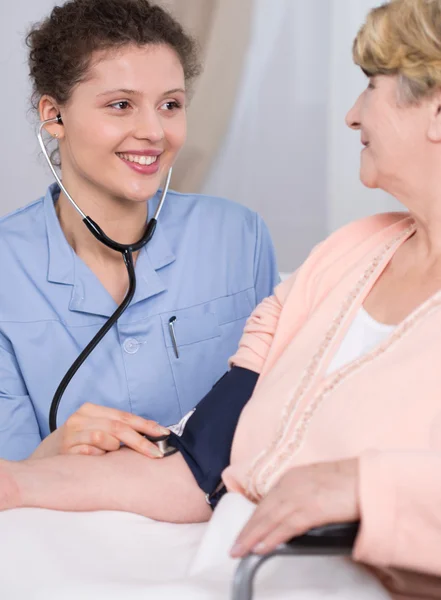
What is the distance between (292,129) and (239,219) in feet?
3.08

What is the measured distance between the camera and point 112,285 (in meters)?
1.93

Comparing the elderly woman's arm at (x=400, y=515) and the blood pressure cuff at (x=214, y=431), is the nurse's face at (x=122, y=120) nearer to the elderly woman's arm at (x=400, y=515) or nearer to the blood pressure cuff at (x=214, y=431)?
the blood pressure cuff at (x=214, y=431)

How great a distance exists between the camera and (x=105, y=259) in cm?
195

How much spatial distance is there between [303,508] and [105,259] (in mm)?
1001

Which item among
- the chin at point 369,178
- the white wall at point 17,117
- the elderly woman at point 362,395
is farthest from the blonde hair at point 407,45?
the white wall at point 17,117

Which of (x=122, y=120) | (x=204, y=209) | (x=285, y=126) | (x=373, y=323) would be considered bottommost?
(x=373, y=323)

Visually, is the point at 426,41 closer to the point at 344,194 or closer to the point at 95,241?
the point at 95,241


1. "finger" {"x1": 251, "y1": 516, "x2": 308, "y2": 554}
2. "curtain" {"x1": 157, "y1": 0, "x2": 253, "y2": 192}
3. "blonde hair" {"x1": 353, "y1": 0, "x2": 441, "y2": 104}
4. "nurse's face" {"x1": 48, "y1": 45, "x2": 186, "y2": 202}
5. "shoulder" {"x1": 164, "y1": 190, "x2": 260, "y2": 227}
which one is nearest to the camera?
"finger" {"x1": 251, "y1": 516, "x2": 308, "y2": 554}

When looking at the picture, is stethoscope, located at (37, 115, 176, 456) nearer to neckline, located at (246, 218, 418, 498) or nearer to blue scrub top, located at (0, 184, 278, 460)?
blue scrub top, located at (0, 184, 278, 460)

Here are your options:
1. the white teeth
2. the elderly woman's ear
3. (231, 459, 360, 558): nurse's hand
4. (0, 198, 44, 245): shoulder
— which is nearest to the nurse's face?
the white teeth

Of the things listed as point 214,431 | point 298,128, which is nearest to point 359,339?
point 214,431

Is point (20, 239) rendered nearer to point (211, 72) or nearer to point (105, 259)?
point (105, 259)

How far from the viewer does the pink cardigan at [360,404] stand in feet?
3.45

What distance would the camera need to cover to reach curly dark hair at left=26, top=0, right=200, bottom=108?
6.13ft
